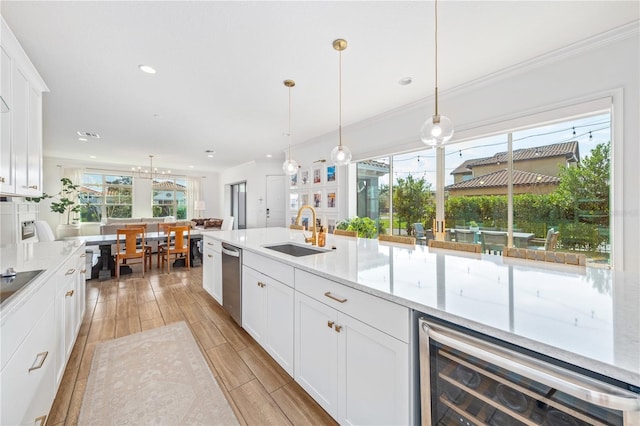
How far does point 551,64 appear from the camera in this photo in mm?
2531

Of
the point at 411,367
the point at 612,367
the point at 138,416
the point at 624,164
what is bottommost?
the point at 138,416

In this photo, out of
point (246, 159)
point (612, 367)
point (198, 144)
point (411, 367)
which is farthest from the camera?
point (246, 159)

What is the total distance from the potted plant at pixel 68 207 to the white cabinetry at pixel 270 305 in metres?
7.55

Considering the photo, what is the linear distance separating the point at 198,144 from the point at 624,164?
6650mm

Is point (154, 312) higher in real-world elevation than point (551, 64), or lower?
lower

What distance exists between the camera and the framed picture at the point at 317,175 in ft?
17.5

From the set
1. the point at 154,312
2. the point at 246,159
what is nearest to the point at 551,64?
the point at 154,312

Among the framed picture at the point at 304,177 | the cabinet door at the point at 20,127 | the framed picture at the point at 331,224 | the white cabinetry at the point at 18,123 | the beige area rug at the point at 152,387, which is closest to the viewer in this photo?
the beige area rug at the point at 152,387

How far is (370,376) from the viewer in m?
1.15

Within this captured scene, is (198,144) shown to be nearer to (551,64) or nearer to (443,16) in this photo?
(443,16)

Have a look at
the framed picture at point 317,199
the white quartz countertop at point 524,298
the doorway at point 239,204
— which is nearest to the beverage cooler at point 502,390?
the white quartz countertop at point 524,298

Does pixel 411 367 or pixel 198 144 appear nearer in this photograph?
pixel 411 367

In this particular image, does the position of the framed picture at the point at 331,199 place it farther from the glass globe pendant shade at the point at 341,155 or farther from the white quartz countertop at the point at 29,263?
the white quartz countertop at the point at 29,263

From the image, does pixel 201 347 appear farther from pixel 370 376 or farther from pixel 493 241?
pixel 493 241
